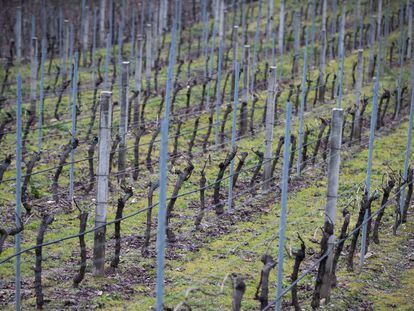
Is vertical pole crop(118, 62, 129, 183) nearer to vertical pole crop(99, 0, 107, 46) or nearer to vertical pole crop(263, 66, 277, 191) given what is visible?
vertical pole crop(263, 66, 277, 191)

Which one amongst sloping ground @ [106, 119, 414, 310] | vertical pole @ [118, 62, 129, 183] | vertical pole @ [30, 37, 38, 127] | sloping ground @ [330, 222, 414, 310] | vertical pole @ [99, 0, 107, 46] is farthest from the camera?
vertical pole @ [99, 0, 107, 46]

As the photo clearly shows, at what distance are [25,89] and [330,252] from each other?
44.2 feet

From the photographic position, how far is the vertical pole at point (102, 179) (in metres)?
8.38

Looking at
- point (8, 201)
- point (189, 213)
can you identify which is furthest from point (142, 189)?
point (8, 201)

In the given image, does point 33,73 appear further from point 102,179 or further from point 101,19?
point 101,19

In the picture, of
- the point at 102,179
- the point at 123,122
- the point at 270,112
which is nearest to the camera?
the point at 102,179

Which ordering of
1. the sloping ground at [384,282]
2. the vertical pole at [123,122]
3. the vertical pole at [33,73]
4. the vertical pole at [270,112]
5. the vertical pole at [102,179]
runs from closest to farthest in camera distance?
1. the sloping ground at [384,282]
2. the vertical pole at [102,179]
3. the vertical pole at [270,112]
4. the vertical pole at [123,122]
5. the vertical pole at [33,73]

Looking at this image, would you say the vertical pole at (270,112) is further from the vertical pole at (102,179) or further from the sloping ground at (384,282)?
the vertical pole at (102,179)

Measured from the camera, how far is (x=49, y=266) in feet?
29.2

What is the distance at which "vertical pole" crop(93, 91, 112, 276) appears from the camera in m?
8.38

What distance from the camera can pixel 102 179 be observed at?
8.44m

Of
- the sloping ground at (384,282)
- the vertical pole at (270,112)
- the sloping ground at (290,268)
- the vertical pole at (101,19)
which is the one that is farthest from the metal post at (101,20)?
the sloping ground at (384,282)

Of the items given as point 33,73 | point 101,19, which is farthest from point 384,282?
point 101,19

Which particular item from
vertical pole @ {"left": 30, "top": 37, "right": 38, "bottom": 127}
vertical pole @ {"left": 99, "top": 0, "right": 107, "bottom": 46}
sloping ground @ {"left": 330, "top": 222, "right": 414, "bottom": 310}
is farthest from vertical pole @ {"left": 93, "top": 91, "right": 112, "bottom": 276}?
vertical pole @ {"left": 99, "top": 0, "right": 107, "bottom": 46}
